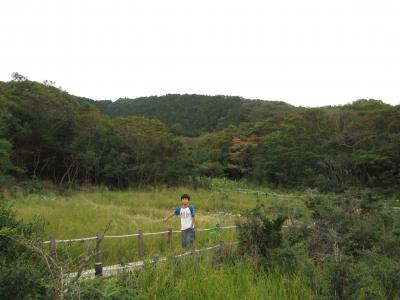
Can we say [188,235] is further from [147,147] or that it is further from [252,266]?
[147,147]

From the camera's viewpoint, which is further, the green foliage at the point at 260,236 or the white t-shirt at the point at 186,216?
the white t-shirt at the point at 186,216

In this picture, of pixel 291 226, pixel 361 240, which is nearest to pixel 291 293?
pixel 291 226

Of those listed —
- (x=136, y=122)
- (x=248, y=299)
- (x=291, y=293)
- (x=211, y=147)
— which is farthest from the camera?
(x=211, y=147)

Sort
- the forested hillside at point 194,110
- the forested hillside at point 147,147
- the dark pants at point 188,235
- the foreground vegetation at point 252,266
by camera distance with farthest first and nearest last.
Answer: the forested hillside at point 194,110 < the forested hillside at point 147,147 < the dark pants at point 188,235 < the foreground vegetation at point 252,266

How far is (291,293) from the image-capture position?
5.36m

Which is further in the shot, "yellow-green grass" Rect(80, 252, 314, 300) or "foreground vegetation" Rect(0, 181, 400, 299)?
"yellow-green grass" Rect(80, 252, 314, 300)

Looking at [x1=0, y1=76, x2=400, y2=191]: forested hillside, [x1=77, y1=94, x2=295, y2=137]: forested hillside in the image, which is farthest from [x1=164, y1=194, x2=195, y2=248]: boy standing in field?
[x1=77, y1=94, x2=295, y2=137]: forested hillside

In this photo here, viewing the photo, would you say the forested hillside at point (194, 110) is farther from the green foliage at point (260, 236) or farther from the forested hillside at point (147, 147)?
the green foliage at point (260, 236)

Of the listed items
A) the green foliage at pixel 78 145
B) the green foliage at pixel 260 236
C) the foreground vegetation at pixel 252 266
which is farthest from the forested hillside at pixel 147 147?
the green foliage at pixel 260 236

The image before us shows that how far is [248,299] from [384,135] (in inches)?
1271

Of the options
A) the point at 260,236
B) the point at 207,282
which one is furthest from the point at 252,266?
the point at 207,282

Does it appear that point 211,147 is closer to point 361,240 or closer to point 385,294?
point 361,240

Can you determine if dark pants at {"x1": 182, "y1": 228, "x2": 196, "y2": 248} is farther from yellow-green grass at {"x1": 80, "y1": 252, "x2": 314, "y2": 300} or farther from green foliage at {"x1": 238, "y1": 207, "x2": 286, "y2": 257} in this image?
yellow-green grass at {"x1": 80, "y1": 252, "x2": 314, "y2": 300}

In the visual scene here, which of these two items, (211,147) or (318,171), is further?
(211,147)
